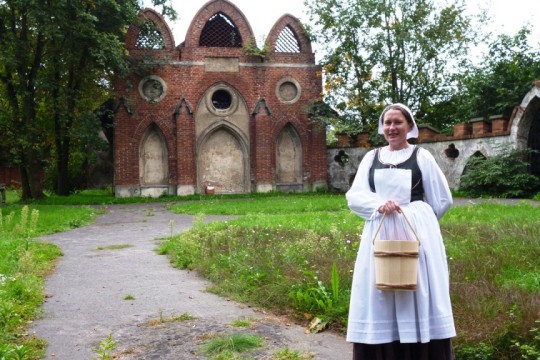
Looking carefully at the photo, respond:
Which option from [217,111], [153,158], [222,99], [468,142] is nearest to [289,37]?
[222,99]

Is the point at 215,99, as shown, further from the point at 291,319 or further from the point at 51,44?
the point at 291,319

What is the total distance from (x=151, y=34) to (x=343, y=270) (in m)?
23.1

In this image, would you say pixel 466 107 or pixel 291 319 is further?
pixel 466 107

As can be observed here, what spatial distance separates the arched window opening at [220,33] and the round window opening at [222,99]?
256 centimetres

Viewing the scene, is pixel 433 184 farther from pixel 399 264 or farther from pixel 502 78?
pixel 502 78

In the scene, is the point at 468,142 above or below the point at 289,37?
below

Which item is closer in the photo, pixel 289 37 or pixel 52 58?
pixel 52 58

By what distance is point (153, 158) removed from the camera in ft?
88.3

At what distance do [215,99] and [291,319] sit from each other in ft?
75.0

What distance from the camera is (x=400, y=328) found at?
12.2 ft

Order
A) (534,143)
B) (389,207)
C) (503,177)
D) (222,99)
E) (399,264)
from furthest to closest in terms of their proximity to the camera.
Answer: (222,99), (534,143), (503,177), (389,207), (399,264)

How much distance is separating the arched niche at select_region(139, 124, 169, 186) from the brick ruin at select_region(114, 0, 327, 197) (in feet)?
0.16

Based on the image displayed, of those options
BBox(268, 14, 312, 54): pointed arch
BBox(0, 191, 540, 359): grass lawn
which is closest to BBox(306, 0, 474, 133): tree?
BBox(268, 14, 312, 54): pointed arch

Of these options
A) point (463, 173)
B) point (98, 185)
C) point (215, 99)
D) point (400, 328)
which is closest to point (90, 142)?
point (215, 99)
